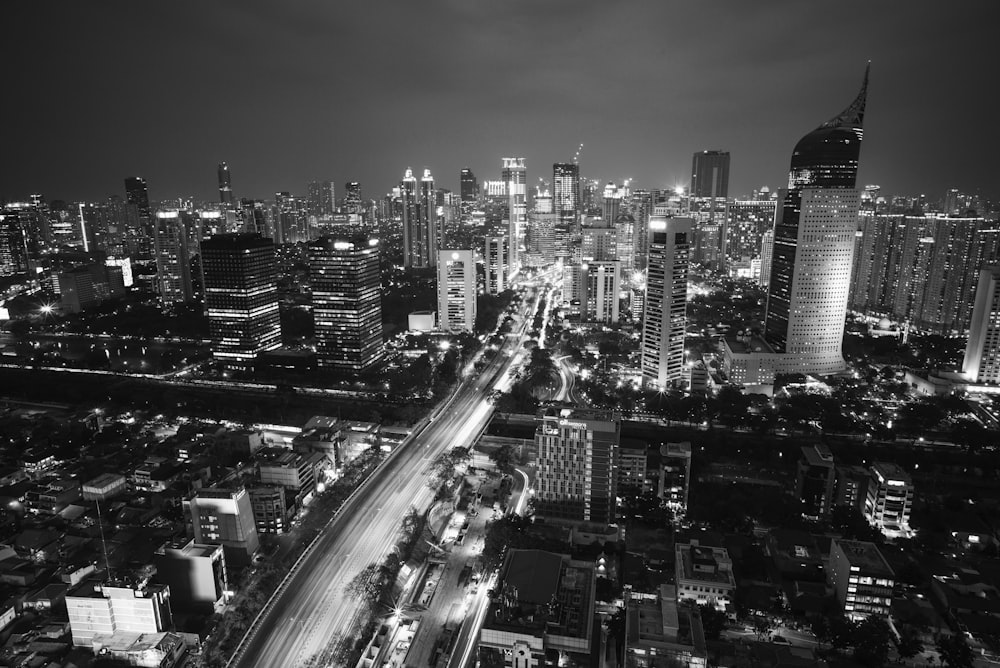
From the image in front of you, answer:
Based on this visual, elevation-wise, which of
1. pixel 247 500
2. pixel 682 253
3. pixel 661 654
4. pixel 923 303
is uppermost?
pixel 682 253

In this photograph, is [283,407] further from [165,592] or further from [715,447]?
[715,447]

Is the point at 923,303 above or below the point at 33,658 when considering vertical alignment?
above

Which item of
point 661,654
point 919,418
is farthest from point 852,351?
point 661,654

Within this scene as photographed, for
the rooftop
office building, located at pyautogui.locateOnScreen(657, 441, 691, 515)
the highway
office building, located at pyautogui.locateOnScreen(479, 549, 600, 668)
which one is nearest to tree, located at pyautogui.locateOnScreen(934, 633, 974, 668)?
the rooftop

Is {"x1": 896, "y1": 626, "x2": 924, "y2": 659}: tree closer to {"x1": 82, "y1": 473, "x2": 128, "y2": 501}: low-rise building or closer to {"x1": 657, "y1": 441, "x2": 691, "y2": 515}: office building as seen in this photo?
{"x1": 657, "y1": 441, "x2": 691, "y2": 515}: office building

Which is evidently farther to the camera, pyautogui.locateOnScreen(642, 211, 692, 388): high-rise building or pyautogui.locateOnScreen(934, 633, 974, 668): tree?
pyautogui.locateOnScreen(642, 211, 692, 388): high-rise building

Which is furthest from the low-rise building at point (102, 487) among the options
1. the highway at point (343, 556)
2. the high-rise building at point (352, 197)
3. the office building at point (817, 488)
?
the high-rise building at point (352, 197)

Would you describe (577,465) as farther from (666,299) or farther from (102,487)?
(102,487)

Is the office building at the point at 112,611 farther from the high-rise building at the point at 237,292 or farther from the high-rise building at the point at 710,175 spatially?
the high-rise building at the point at 710,175
